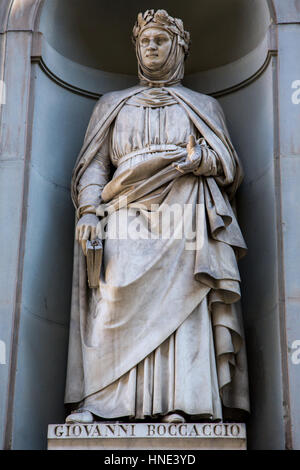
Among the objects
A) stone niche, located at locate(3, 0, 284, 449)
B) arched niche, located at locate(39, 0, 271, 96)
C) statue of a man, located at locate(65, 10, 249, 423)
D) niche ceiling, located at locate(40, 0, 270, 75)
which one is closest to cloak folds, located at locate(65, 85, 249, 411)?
statue of a man, located at locate(65, 10, 249, 423)

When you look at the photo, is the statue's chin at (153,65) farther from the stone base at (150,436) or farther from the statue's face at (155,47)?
the stone base at (150,436)

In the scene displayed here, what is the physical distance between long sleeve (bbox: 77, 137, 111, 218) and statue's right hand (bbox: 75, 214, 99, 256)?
0.11 metres

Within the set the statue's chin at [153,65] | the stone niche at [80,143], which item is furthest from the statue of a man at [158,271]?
the stone niche at [80,143]

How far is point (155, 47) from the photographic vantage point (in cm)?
Result: 884

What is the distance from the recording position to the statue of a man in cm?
766

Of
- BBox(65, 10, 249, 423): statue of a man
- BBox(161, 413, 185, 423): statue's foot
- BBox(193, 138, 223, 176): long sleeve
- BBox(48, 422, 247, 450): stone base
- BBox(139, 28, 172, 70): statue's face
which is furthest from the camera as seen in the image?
BBox(139, 28, 172, 70): statue's face

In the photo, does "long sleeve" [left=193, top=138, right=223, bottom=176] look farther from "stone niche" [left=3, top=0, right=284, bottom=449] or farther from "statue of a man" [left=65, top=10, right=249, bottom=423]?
"stone niche" [left=3, top=0, right=284, bottom=449]

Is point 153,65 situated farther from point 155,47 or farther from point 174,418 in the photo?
point 174,418

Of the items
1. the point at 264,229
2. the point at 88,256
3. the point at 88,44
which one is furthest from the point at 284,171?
the point at 88,44

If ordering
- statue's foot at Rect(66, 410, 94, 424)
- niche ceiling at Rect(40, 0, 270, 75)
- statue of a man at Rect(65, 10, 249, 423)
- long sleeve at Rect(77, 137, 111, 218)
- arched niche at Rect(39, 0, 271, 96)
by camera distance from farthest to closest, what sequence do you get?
niche ceiling at Rect(40, 0, 270, 75) → arched niche at Rect(39, 0, 271, 96) → long sleeve at Rect(77, 137, 111, 218) → statue of a man at Rect(65, 10, 249, 423) → statue's foot at Rect(66, 410, 94, 424)

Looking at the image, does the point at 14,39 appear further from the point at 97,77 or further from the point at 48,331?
the point at 48,331

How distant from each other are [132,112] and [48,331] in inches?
→ 70.7

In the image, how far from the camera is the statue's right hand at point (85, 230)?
8.10 m

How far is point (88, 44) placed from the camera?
973cm
